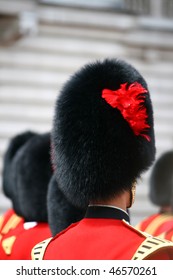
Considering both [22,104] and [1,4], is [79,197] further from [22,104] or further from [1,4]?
[22,104]

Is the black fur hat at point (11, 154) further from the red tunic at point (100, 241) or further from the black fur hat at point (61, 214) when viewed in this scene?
the red tunic at point (100, 241)

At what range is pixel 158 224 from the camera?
4.22m

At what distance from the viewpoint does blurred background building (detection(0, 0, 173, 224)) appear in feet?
33.2

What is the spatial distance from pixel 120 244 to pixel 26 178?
1946 mm

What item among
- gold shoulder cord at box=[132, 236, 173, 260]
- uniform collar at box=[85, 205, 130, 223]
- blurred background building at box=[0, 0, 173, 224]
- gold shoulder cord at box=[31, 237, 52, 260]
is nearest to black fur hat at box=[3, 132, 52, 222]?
gold shoulder cord at box=[31, 237, 52, 260]

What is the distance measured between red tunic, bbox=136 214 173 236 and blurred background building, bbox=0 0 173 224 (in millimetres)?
5303

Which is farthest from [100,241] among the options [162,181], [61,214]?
[162,181]

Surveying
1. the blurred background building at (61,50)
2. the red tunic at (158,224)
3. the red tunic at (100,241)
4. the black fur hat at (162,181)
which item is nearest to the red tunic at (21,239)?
the red tunic at (158,224)

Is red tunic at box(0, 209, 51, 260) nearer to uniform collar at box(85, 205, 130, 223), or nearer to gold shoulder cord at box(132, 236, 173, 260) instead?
uniform collar at box(85, 205, 130, 223)

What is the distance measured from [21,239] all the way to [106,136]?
5.28ft

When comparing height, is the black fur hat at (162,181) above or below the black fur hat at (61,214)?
above

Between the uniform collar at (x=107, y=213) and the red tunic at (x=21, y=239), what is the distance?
4.64 feet

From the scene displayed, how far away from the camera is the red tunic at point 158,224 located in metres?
4.00

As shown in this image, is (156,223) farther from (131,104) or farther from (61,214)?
(131,104)
